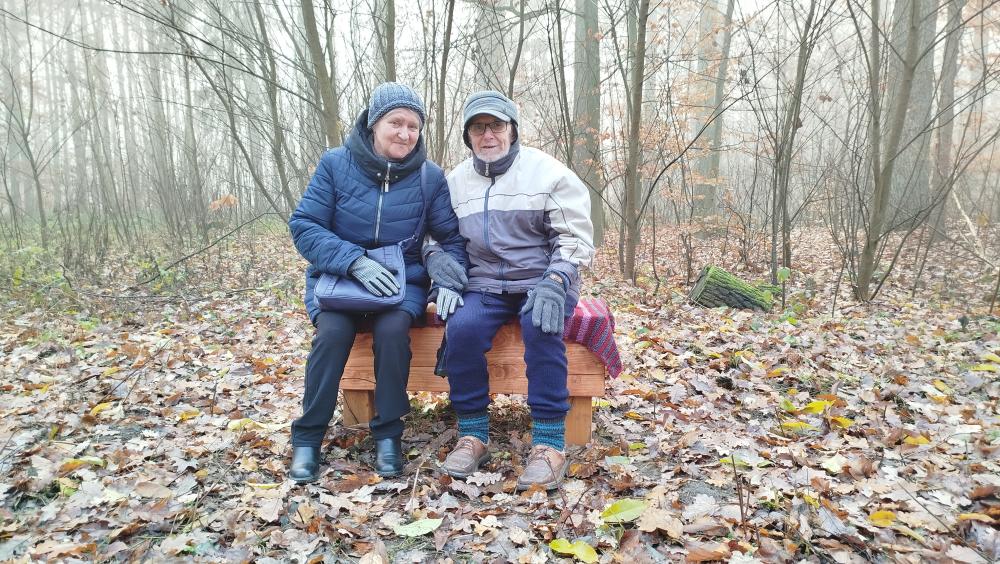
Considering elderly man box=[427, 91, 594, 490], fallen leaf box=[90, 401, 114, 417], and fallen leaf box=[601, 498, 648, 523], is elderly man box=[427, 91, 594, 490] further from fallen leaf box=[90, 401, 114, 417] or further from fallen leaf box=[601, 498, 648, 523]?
fallen leaf box=[90, 401, 114, 417]

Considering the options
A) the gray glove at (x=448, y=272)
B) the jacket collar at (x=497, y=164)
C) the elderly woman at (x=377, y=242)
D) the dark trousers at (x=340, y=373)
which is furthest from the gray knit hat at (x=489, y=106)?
the dark trousers at (x=340, y=373)

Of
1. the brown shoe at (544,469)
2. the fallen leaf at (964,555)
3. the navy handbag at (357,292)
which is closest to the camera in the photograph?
the fallen leaf at (964,555)

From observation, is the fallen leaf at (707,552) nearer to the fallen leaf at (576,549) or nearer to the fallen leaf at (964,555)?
the fallen leaf at (576,549)

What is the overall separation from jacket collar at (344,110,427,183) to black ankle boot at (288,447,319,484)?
126 centimetres

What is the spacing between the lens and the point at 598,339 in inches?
104

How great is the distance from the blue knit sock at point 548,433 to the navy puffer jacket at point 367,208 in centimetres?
75

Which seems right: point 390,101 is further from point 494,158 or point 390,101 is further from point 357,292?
point 357,292

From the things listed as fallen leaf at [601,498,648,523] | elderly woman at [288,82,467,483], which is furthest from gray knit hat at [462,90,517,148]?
fallen leaf at [601,498,648,523]

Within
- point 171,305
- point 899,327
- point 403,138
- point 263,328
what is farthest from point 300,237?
point 899,327

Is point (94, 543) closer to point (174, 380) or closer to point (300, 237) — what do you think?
point (300, 237)

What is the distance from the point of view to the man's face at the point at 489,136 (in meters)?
2.69

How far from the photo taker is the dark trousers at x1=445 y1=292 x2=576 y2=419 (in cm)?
252

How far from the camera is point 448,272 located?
8.91 ft

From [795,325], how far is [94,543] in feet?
15.4
